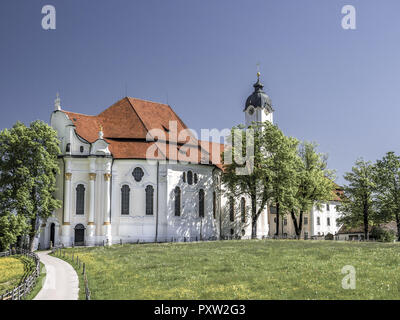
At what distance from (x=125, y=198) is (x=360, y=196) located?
3240cm

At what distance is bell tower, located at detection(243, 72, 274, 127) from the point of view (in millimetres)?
71500

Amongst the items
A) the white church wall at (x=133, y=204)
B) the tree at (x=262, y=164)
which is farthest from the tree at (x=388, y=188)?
the white church wall at (x=133, y=204)

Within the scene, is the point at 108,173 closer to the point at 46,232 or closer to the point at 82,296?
the point at 46,232

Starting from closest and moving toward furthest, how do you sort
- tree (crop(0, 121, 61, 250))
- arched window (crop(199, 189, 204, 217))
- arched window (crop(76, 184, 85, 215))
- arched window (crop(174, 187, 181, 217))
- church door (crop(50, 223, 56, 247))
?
tree (crop(0, 121, 61, 250)), church door (crop(50, 223, 56, 247)), arched window (crop(76, 184, 85, 215)), arched window (crop(174, 187, 181, 217)), arched window (crop(199, 189, 204, 217))

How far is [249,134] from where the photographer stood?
5481 centimetres

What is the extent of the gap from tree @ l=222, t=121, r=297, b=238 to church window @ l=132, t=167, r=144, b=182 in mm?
10150

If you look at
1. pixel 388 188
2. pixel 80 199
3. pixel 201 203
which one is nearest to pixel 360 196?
pixel 388 188

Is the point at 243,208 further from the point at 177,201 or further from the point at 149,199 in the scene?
the point at 149,199

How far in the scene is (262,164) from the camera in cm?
5312

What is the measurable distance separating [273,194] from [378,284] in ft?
108

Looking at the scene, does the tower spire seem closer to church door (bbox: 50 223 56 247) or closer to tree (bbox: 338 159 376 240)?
church door (bbox: 50 223 56 247)

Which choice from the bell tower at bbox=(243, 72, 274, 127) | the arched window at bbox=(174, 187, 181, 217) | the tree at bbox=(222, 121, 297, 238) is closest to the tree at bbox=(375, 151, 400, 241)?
the tree at bbox=(222, 121, 297, 238)

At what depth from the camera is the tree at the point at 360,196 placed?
61219 millimetres
